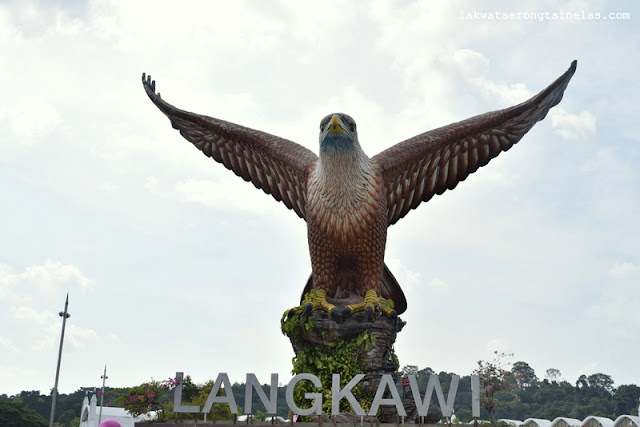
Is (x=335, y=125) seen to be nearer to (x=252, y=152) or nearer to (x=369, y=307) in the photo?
(x=369, y=307)

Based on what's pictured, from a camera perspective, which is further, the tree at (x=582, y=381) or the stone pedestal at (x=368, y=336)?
the tree at (x=582, y=381)

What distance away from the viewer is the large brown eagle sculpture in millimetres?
10102

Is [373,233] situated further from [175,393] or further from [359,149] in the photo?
[175,393]

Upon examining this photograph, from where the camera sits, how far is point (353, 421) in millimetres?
8781

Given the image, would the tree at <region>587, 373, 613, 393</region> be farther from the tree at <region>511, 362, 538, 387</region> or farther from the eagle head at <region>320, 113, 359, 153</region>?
the eagle head at <region>320, 113, 359, 153</region>

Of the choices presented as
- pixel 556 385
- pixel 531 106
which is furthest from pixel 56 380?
pixel 556 385

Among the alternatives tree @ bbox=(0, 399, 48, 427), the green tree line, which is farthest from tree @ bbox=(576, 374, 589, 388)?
tree @ bbox=(0, 399, 48, 427)

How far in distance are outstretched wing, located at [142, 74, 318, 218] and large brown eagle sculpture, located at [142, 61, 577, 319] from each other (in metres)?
0.02

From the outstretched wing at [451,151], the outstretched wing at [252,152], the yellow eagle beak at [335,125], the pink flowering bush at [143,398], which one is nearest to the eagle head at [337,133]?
the yellow eagle beak at [335,125]

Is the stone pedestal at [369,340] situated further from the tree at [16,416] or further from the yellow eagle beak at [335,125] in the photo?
the tree at [16,416]

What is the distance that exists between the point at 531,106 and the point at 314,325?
5614mm

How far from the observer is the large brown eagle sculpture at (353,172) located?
1010 cm

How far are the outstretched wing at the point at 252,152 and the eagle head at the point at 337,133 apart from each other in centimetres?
158

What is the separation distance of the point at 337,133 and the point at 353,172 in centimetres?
78
